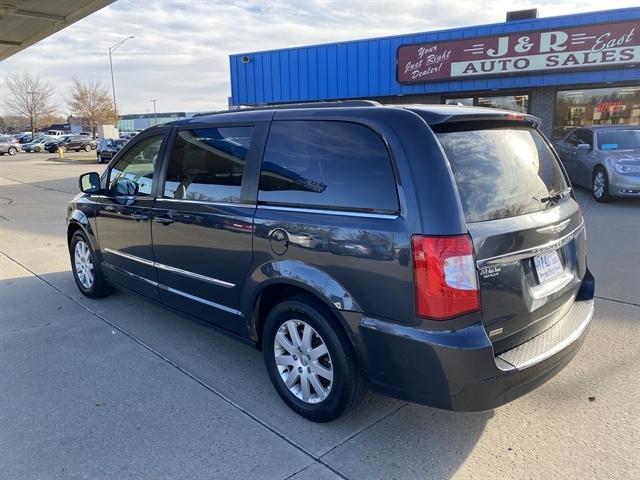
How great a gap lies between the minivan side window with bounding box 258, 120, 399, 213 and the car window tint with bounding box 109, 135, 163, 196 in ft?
4.84

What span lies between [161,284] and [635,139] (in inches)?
435

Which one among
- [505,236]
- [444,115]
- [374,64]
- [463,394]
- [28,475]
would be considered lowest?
[28,475]

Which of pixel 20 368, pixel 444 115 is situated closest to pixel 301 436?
pixel 444 115

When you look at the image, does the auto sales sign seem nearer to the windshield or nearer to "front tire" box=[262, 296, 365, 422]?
the windshield

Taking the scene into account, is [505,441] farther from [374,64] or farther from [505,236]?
[374,64]

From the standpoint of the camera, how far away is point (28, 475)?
257 cm

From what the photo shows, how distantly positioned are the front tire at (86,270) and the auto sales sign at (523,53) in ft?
44.7

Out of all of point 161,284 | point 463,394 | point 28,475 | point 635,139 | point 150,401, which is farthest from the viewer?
point 635,139

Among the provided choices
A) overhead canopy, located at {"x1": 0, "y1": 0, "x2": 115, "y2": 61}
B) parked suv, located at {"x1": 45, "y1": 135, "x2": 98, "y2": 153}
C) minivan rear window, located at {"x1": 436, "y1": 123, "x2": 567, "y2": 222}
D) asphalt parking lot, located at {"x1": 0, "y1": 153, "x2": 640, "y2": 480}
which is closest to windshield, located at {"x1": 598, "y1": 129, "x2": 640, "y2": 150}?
asphalt parking lot, located at {"x1": 0, "y1": 153, "x2": 640, "y2": 480}

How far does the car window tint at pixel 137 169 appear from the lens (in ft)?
13.8

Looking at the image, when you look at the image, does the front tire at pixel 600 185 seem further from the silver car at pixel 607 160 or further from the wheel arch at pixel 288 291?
the wheel arch at pixel 288 291

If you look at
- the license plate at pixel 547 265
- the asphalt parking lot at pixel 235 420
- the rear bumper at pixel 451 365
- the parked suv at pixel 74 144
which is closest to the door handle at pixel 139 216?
the asphalt parking lot at pixel 235 420

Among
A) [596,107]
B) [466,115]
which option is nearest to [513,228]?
[466,115]

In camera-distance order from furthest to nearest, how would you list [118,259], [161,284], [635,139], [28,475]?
[635,139], [118,259], [161,284], [28,475]
